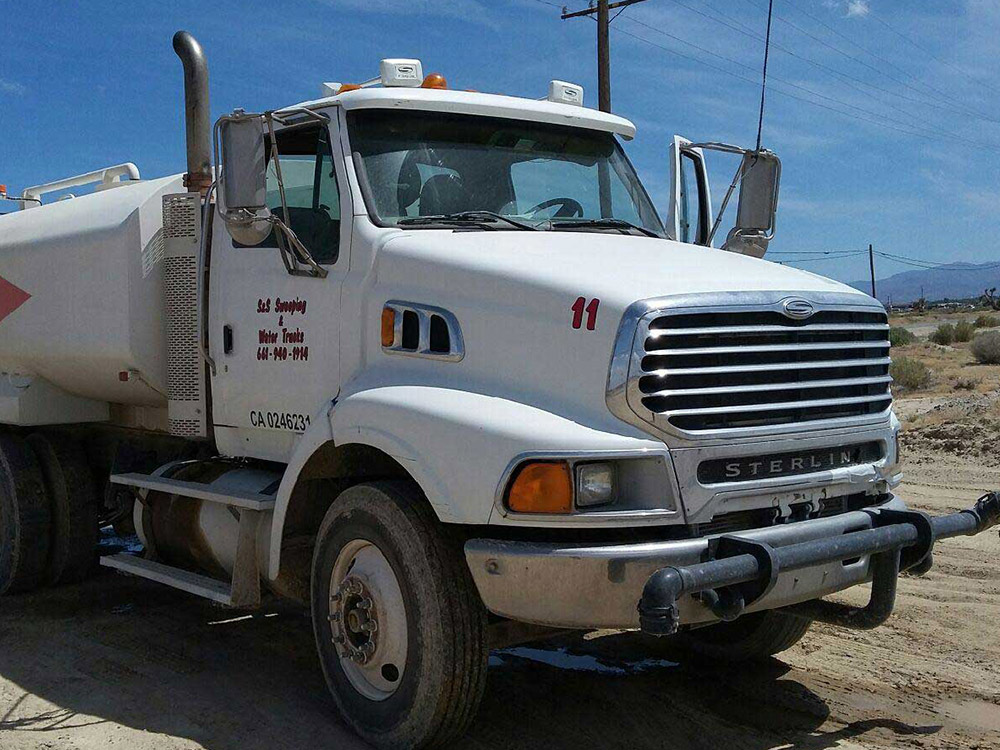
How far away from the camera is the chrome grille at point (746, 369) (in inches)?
155

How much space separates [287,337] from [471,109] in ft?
4.65

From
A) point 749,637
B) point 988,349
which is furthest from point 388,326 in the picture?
point 988,349

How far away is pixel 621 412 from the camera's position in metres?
3.95

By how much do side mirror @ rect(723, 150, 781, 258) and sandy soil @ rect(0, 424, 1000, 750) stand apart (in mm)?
2222

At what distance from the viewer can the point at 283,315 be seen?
5.34m

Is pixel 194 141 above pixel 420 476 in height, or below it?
above

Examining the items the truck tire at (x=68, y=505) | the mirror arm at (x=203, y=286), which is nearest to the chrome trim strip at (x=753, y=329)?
the mirror arm at (x=203, y=286)

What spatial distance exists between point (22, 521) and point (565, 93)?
4418mm

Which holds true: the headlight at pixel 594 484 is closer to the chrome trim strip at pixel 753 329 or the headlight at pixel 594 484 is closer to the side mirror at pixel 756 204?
the chrome trim strip at pixel 753 329

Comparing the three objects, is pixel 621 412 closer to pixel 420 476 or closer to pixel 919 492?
pixel 420 476

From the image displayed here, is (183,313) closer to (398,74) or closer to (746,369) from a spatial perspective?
(398,74)

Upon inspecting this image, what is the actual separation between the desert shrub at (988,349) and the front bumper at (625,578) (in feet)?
73.1

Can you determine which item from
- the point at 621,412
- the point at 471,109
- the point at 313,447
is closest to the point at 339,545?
the point at 313,447

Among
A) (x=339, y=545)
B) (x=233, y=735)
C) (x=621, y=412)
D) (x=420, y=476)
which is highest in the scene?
(x=621, y=412)
